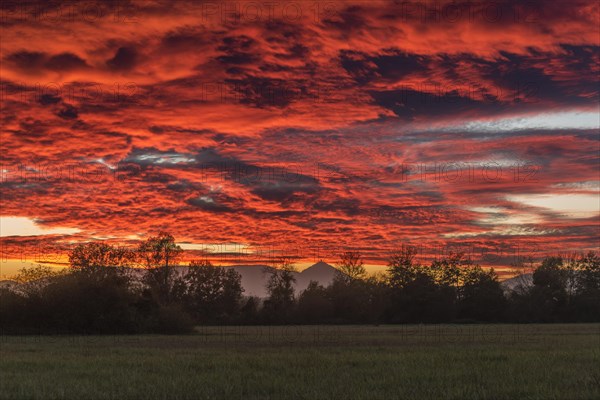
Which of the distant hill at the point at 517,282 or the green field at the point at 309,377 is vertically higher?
the distant hill at the point at 517,282

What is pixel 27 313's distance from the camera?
70.2m

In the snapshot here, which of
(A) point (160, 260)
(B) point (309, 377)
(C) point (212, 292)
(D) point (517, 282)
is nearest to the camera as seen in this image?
(B) point (309, 377)

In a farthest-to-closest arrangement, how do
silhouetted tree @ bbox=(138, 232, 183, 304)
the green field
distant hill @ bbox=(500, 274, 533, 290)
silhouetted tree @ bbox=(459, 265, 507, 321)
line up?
distant hill @ bbox=(500, 274, 533, 290)
silhouetted tree @ bbox=(459, 265, 507, 321)
silhouetted tree @ bbox=(138, 232, 183, 304)
the green field

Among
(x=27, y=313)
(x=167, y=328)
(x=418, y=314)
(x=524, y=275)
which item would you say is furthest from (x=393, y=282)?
(x=27, y=313)

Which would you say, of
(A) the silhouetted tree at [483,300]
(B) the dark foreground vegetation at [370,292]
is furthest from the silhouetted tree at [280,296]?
(A) the silhouetted tree at [483,300]

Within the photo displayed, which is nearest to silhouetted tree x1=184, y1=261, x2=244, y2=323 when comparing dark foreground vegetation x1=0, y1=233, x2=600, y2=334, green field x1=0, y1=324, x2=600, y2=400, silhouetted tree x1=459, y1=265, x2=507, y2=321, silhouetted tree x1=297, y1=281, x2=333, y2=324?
dark foreground vegetation x1=0, y1=233, x2=600, y2=334

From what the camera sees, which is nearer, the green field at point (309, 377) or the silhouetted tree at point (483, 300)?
the green field at point (309, 377)

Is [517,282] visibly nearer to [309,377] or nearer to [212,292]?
[212,292]

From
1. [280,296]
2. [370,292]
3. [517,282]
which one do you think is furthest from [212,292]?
[517,282]

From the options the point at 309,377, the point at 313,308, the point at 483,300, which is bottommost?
the point at 313,308

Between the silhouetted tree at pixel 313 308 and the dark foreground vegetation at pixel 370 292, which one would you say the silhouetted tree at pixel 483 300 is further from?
the silhouetted tree at pixel 313 308

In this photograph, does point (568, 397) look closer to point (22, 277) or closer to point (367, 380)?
point (367, 380)

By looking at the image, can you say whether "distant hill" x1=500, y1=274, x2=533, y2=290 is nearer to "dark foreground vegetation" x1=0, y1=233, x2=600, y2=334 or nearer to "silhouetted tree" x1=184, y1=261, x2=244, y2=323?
"dark foreground vegetation" x1=0, y1=233, x2=600, y2=334

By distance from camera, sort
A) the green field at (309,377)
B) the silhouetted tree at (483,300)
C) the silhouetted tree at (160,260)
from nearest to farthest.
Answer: the green field at (309,377), the silhouetted tree at (160,260), the silhouetted tree at (483,300)
